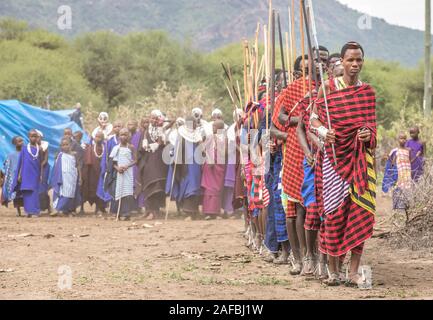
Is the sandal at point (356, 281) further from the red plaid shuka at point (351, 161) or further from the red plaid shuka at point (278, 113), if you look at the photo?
the red plaid shuka at point (278, 113)

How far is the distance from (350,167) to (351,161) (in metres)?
0.05

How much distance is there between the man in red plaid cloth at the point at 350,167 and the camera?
23.6 feet

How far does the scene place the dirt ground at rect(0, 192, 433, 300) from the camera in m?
7.07

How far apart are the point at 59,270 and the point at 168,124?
27.0 feet

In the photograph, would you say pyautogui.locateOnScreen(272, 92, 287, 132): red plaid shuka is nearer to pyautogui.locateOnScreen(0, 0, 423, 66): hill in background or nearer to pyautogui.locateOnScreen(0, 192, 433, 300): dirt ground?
pyautogui.locateOnScreen(0, 192, 433, 300): dirt ground

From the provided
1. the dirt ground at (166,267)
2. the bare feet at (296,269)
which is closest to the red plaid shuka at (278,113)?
the bare feet at (296,269)

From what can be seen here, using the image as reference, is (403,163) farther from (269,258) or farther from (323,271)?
(323,271)

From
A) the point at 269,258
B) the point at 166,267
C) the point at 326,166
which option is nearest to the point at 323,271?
the point at 326,166

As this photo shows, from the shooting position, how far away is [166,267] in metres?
8.91

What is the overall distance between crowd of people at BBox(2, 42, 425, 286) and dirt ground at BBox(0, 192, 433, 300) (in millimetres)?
345

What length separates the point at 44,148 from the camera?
56.1 ft

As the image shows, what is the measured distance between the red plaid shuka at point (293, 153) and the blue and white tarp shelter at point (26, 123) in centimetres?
1320

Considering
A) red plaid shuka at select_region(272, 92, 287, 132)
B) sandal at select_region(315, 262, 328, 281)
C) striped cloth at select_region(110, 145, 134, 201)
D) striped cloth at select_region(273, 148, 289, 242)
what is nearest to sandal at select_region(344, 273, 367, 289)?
sandal at select_region(315, 262, 328, 281)

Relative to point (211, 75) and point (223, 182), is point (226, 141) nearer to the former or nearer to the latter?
A: point (223, 182)
